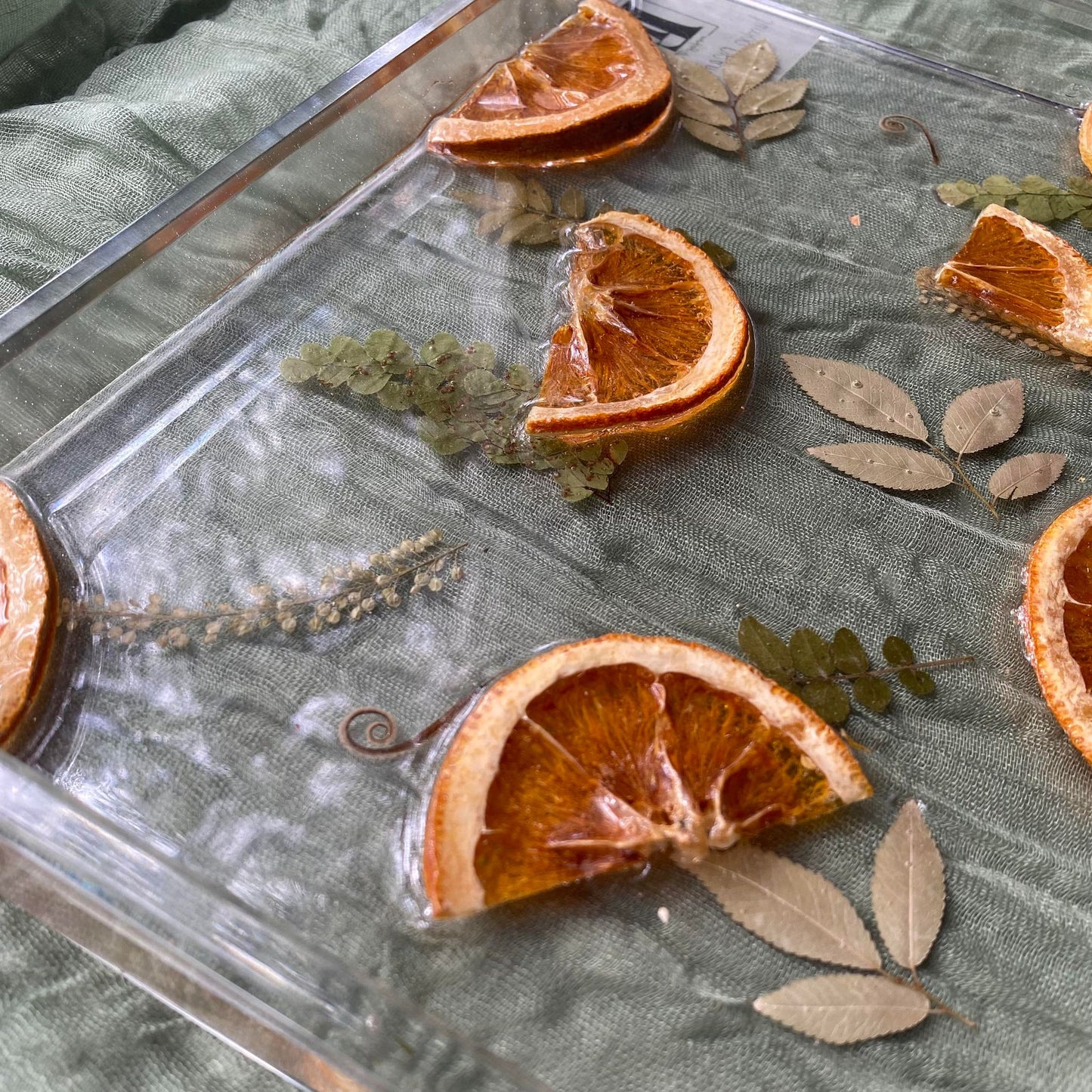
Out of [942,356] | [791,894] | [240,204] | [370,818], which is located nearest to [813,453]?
[942,356]

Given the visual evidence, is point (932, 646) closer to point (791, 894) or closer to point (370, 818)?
point (791, 894)

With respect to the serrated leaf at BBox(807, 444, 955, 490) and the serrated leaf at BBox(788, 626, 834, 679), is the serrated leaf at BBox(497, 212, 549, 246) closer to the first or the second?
the serrated leaf at BBox(807, 444, 955, 490)

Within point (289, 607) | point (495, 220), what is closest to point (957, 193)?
point (495, 220)

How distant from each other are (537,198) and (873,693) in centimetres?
74

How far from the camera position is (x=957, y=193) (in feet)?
4.25

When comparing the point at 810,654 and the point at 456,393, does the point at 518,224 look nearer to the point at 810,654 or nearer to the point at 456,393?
the point at 456,393

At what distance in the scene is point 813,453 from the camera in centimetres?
108

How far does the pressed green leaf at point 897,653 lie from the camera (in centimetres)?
95

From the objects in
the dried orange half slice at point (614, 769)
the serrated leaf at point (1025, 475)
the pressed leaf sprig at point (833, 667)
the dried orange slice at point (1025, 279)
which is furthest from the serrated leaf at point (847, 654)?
the dried orange slice at point (1025, 279)

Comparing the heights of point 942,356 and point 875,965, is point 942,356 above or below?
above

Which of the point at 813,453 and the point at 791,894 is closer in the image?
the point at 791,894

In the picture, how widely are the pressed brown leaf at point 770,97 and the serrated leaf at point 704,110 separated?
3cm

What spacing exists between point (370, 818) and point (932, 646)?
0.56 meters

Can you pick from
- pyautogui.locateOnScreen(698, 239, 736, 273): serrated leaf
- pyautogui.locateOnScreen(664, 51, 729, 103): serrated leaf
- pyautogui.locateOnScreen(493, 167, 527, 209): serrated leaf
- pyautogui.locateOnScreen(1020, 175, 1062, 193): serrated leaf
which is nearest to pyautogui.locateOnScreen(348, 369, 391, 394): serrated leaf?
pyautogui.locateOnScreen(493, 167, 527, 209): serrated leaf
